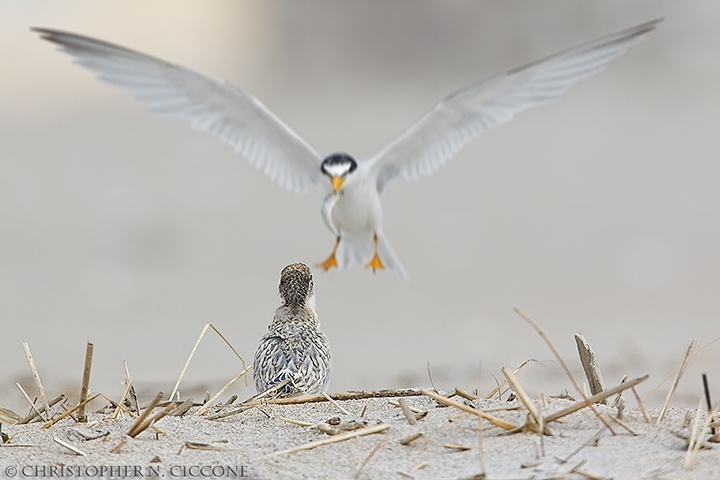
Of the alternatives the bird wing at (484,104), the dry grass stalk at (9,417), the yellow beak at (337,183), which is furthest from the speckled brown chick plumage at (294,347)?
the bird wing at (484,104)

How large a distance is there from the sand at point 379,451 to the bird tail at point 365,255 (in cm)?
259

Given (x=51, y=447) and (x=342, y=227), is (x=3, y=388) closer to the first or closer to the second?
(x=51, y=447)

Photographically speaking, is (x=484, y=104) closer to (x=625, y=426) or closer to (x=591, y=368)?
(x=591, y=368)

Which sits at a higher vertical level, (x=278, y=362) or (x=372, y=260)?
(x=372, y=260)

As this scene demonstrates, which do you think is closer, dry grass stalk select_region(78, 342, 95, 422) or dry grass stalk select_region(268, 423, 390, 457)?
dry grass stalk select_region(268, 423, 390, 457)

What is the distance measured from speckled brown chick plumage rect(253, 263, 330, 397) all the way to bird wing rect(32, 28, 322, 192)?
1182 millimetres

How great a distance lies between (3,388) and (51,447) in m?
1.63

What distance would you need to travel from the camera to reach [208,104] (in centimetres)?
454

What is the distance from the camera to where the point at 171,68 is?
4.14 meters

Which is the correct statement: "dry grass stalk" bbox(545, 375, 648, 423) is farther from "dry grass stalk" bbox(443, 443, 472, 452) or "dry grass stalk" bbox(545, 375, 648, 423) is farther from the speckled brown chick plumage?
the speckled brown chick plumage

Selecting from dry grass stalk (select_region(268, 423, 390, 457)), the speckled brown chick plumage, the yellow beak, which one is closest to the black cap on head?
the speckled brown chick plumage

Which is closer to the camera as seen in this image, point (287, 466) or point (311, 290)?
point (287, 466)

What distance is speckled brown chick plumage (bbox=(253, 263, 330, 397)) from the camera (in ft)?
10.5

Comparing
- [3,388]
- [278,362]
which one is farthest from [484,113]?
[3,388]
